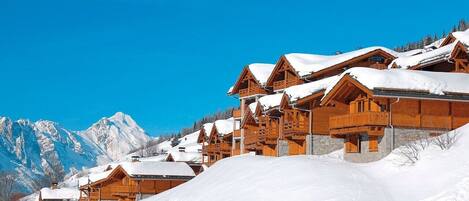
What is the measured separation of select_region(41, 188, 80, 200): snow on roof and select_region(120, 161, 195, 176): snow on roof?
23.4 meters

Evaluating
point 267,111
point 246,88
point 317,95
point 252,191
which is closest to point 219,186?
point 252,191

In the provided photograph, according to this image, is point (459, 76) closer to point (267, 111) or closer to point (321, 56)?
point (267, 111)

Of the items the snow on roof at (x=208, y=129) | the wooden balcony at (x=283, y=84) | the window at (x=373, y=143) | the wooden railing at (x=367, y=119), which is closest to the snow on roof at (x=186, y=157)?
the snow on roof at (x=208, y=129)

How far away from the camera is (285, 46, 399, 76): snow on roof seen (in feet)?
Result: 164

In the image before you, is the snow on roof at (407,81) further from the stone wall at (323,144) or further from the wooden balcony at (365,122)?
the stone wall at (323,144)

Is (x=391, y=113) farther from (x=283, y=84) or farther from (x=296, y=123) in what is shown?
(x=283, y=84)

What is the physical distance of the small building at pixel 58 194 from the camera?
3361 inches

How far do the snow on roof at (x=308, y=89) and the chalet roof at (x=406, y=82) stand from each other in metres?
7.09

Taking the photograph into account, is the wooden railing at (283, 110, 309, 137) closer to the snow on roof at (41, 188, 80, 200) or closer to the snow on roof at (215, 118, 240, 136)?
the snow on roof at (215, 118, 240, 136)

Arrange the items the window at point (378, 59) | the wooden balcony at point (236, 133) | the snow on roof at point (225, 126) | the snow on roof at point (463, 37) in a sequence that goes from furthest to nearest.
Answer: the snow on roof at point (225, 126), the wooden balcony at point (236, 133), the window at point (378, 59), the snow on roof at point (463, 37)

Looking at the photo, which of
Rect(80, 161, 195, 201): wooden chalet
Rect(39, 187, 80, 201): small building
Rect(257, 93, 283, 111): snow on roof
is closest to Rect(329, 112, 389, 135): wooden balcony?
Rect(257, 93, 283, 111): snow on roof

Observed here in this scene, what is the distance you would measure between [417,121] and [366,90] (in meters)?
3.04

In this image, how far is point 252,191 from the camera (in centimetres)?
2819

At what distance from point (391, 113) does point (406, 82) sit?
5.45 feet
